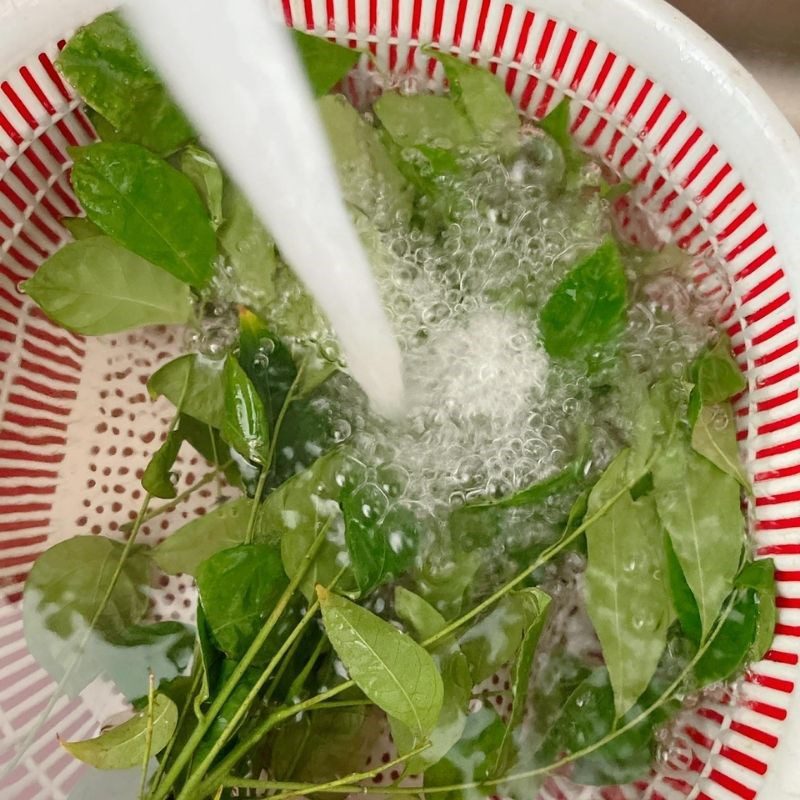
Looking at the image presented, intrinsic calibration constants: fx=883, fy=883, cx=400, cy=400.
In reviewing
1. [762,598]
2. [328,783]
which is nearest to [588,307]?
[762,598]

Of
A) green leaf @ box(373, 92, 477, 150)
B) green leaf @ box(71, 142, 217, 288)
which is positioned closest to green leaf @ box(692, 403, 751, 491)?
green leaf @ box(373, 92, 477, 150)

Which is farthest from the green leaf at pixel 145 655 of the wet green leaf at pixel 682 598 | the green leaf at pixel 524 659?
the wet green leaf at pixel 682 598

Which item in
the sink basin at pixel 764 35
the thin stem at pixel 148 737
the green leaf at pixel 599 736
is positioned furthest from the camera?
the sink basin at pixel 764 35

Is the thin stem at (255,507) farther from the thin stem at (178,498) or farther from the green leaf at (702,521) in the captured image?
the green leaf at (702,521)

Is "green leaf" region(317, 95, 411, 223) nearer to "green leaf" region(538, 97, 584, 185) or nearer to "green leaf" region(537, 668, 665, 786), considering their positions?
"green leaf" region(538, 97, 584, 185)

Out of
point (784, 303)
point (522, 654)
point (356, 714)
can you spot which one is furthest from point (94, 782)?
point (784, 303)

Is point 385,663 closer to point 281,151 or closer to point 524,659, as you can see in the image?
point 524,659

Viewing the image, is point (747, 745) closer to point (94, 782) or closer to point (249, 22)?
point (94, 782)
